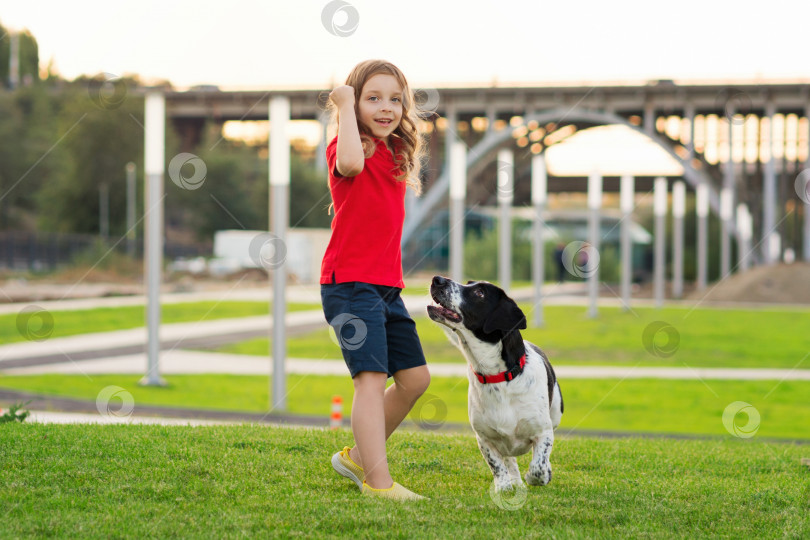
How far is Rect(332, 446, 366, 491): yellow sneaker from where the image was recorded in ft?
15.6

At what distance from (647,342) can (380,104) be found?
1766 cm

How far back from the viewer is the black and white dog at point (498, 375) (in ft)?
15.1

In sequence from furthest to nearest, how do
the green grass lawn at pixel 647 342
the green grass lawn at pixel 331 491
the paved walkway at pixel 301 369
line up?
the green grass lawn at pixel 647 342, the paved walkway at pixel 301 369, the green grass lawn at pixel 331 491

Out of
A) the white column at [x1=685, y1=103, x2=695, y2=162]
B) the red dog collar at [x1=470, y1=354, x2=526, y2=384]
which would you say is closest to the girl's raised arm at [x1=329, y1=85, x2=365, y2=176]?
the red dog collar at [x1=470, y1=354, x2=526, y2=384]

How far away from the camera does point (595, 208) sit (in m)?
29.1

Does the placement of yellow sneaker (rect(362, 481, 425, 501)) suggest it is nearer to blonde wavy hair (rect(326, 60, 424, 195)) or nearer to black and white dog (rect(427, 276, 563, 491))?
black and white dog (rect(427, 276, 563, 491))

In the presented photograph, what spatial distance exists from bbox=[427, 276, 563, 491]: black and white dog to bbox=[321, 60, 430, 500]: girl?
0.78ft

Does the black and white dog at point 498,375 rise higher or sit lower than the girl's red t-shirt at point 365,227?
lower

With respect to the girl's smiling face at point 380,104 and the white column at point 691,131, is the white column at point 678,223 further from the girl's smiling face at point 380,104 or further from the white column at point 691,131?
the girl's smiling face at point 380,104

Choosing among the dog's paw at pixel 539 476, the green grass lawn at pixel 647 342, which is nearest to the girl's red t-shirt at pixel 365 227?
the dog's paw at pixel 539 476

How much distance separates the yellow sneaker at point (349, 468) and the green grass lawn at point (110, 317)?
16659 millimetres

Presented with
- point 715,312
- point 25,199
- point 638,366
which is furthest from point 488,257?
point 638,366

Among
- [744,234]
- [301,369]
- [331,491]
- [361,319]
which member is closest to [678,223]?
[744,234]

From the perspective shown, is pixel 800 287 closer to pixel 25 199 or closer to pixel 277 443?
pixel 277 443
